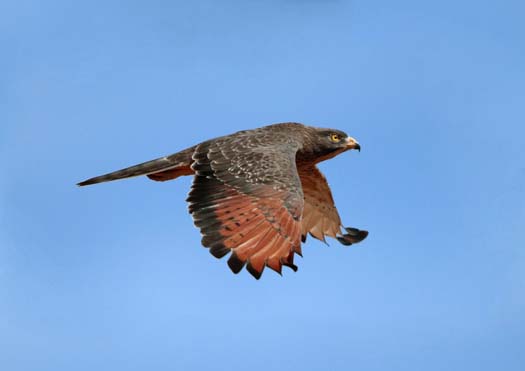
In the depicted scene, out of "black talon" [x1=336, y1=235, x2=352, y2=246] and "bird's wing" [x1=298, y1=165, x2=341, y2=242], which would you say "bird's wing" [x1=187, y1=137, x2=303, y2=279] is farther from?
"black talon" [x1=336, y1=235, x2=352, y2=246]

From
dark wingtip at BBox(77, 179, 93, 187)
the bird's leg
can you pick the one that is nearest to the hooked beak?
the bird's leg

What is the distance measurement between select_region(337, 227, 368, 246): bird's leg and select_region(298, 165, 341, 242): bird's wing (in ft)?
0.43

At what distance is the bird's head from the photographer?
13.3 m

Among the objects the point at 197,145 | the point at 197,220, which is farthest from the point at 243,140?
the point at 197,220

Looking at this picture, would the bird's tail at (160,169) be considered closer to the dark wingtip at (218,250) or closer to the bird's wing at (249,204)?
the bird's wing at (249,204)

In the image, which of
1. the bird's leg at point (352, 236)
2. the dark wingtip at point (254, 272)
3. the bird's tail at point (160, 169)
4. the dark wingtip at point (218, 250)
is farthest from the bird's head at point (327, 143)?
the dark wingtip at point (254, 272)

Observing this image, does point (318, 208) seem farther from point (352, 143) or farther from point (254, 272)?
point (254, 272)

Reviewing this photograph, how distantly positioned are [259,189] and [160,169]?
2.24 m

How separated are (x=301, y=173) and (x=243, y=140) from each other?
2.25m

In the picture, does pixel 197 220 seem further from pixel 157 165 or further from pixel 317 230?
pixel 317 230

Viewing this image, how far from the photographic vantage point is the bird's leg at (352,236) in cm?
1384

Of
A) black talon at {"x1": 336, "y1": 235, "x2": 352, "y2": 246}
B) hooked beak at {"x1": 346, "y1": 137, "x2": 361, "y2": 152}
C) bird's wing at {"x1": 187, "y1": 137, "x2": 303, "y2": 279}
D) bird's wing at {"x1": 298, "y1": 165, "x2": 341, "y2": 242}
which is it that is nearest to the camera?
bird's wing at {"x1": 187, "y1": 137, "x2": 303, "y2": 279}

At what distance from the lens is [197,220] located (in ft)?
32.1

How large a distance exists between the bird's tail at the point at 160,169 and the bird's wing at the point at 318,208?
92.9 inches
